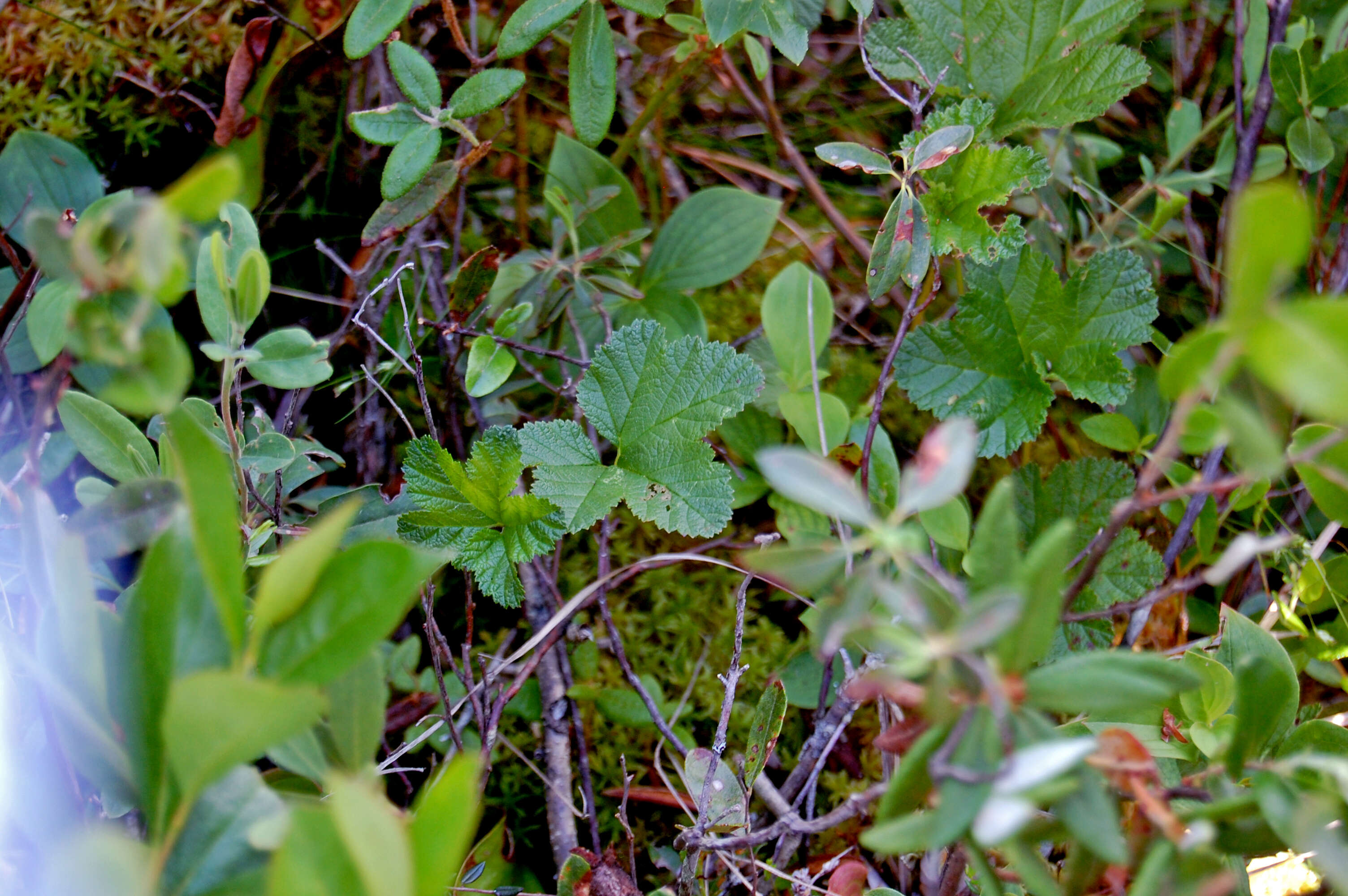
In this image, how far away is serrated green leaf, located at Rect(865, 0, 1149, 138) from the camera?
1389 millimetres

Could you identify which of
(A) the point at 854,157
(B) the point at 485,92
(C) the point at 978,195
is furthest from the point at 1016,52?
(B) the point at 485,92

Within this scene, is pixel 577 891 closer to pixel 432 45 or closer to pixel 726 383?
pixel 726 383

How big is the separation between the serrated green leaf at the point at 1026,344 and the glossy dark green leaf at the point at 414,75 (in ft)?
2.70

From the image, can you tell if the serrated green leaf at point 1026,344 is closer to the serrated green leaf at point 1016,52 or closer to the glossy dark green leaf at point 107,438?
the serrated green leaf at point 1016,52

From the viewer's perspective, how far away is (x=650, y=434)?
129 centimetres

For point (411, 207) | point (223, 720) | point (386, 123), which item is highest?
point (386, 123)

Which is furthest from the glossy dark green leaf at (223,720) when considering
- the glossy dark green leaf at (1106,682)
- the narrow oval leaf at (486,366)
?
the narrow oval leaf at (486,366)

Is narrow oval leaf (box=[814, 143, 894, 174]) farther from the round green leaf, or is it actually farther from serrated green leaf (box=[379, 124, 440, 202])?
the round green leaf

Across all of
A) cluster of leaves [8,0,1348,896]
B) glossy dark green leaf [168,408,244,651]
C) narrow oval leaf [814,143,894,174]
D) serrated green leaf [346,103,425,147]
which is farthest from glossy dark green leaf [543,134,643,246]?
glossy dark green leaf [168,408,244,651]

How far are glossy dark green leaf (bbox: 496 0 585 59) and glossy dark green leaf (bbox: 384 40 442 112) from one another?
0.11 m

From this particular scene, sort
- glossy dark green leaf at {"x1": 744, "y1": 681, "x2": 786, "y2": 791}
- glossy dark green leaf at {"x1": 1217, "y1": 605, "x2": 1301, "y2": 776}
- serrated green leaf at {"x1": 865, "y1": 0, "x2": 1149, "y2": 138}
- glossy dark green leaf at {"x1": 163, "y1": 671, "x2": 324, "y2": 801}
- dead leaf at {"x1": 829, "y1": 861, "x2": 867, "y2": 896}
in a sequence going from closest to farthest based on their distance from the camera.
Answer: glossy dark green leaf at {"x1": 163, "y1": 671, "x2": 324, "y2": 801} → glossy dark green leaf at {"x1": 1217, "y1": 605, "x2": 1301, "y2": 776} → glossy dark green leaf at {"x1": 744, "y1": 681, "x2": 786, "y2": 791} → dead leaf at {"x1": 829, "y1": 861, "x2": 867, "y2": 896} → serrated green leaf at {"x1": 865, "y1": 0, "x2": 1149, "y2": 138}

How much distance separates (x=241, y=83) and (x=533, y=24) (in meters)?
0.62

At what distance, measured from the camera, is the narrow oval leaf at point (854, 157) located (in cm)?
122

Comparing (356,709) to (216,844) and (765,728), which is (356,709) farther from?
(765,728)
